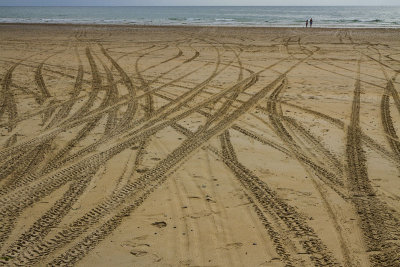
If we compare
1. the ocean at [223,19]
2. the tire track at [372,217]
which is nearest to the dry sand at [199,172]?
the tire track at [372,217]

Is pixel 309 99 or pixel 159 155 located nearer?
pixel 159 155

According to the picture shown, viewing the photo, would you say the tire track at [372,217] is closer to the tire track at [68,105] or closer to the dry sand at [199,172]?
the dry sand at [199,172]

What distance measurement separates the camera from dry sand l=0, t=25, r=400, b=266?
3.33 metres

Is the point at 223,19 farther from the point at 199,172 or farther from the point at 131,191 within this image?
the point at 131,191

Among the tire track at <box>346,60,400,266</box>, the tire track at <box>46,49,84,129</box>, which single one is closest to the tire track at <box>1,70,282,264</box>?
the tire track at <box>46,49,84,129</box>

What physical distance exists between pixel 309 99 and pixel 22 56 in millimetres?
12123

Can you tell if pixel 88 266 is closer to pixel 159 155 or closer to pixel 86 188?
pixel 86 188

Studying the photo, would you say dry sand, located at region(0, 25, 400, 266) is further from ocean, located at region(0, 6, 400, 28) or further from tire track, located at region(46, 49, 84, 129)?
ocean, located at region(0, 6, 400, 28)

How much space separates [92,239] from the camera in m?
3.41

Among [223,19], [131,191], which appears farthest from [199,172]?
[223,19]

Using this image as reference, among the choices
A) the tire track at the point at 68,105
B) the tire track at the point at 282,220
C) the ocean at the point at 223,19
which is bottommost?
the tire track at the point at 282,220

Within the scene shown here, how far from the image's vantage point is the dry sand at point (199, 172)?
3.33 m

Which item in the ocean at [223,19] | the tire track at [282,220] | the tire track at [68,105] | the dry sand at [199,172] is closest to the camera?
the tire track at [282,220]

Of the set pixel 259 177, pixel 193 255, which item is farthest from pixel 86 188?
pixel 259 177
